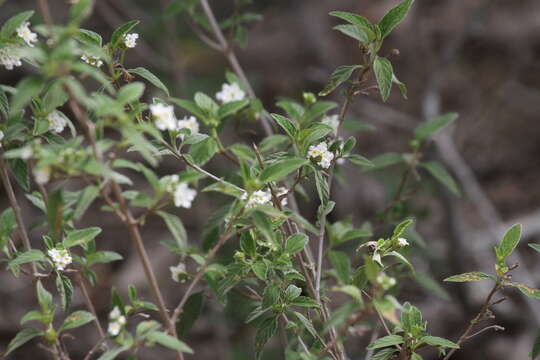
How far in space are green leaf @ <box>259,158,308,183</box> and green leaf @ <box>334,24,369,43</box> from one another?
33cm

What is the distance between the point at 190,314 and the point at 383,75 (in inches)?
29.7

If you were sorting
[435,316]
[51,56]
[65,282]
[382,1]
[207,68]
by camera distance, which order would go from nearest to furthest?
[51,56], [65,282], [435,316], [207,68], [382,1]

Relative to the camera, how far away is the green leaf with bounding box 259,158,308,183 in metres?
1.12

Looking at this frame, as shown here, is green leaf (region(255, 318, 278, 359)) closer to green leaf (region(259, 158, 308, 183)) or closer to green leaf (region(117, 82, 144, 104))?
green leaf (region(259, 158, 308, 183))

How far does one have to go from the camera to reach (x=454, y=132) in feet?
12.3

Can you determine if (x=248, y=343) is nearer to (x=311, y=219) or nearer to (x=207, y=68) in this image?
(x=311, y=219)

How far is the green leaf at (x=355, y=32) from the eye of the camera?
128cm

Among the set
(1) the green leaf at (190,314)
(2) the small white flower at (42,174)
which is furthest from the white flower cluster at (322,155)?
(2) the small white flower at (42,174)

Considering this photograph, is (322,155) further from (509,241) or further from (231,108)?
(509,241)

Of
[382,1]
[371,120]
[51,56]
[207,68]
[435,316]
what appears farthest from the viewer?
[382,1]

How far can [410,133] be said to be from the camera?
371 centimetres

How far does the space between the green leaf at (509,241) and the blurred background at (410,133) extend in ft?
3.20

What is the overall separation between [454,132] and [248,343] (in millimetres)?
1838

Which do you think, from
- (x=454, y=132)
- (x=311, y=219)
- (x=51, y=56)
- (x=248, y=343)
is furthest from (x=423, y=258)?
(x=51, y=56)
